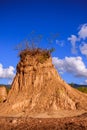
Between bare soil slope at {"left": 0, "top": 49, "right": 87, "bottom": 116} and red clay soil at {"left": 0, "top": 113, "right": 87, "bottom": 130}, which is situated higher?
bare soil slope at {"left": 0, "top": 49, "right": 87, "bottom": 116}

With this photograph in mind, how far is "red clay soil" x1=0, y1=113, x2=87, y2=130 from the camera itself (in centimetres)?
1484

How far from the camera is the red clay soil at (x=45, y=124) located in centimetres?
1484

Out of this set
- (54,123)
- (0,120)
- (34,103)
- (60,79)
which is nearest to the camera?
(54,123)

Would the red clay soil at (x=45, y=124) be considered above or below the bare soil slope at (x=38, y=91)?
below

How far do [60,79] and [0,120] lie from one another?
6343 millimetres

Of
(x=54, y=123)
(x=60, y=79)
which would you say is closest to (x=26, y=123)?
(x=54, y=123)

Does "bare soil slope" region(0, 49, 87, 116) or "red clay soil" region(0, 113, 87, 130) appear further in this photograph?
"bare soil slope" region(0, 49, 87, 116)

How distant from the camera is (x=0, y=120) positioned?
1839cm

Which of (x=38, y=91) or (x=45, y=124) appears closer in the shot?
(x=45, y=124)

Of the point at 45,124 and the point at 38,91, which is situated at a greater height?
the point at 38,91

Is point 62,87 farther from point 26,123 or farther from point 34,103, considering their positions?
point 26,123

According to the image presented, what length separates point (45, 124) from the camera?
1608 centimetres

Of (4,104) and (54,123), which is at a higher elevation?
(4,104)

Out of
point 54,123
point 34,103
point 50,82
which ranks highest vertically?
point 50,82
